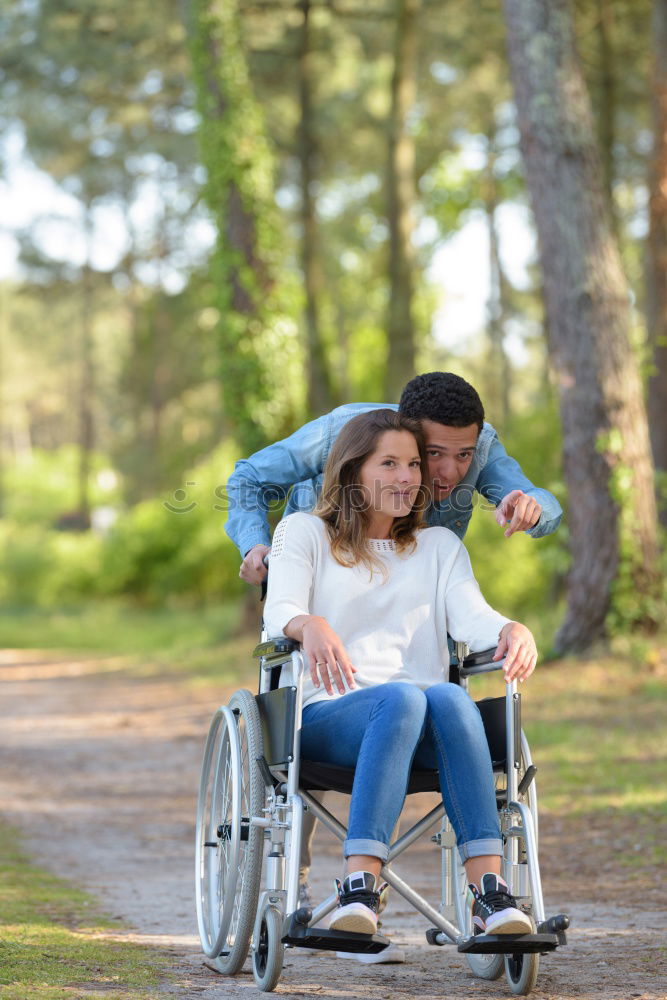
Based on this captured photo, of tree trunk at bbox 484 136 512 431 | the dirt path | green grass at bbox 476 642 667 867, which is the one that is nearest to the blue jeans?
the dirt path

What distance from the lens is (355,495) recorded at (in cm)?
359

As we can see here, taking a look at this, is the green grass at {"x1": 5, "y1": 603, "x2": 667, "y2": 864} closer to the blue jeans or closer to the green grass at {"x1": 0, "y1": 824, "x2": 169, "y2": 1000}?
the green grass at {"x1": 0, "y1": 824, "x2": 169, "y2": 1000}

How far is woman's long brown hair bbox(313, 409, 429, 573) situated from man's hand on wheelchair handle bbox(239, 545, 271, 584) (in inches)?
8.4

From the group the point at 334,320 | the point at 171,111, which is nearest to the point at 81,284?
the point at 334,320

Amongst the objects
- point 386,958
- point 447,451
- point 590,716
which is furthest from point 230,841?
point 590,716

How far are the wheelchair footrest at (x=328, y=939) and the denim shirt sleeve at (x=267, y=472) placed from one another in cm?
114

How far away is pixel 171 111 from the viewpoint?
18812 mm

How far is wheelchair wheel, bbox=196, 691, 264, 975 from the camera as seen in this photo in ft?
11.2

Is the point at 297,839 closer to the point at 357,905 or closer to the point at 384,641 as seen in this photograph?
the point at 357,905

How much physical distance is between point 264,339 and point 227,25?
3.04 meters

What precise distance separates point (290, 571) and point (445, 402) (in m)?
0.60

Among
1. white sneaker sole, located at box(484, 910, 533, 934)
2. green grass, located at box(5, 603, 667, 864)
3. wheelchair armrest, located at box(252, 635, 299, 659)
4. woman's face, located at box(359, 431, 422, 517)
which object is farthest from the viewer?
green grass, located at box(5, 603, 667, 864)

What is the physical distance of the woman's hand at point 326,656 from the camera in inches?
128

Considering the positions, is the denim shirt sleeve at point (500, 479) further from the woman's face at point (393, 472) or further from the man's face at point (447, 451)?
the woman's face at point (393, 472)
